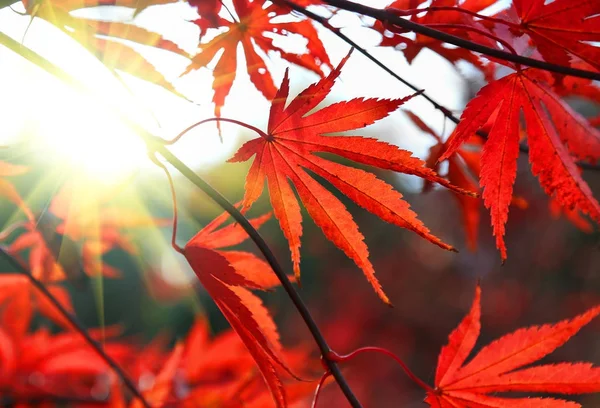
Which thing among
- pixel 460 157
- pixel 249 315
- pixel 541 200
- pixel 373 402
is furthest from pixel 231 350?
pixel 541 200

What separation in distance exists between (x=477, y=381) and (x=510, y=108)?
26cm

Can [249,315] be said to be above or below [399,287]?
above

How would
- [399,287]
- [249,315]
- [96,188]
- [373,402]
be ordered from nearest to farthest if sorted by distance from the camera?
1. [249,315]
2. [96,188]
3. [373,402]
4. [399,287]

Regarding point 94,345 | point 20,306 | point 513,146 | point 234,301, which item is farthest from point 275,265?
point 20,306

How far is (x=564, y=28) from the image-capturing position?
0.41 metres

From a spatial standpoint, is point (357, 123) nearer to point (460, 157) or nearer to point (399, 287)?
point (460, 157)

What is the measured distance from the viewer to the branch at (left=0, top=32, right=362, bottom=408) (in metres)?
0.40

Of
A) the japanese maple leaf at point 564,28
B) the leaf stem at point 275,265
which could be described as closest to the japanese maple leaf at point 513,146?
the japanese maple leaf at point 564,28

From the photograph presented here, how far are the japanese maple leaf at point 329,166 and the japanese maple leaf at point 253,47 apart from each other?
140mm

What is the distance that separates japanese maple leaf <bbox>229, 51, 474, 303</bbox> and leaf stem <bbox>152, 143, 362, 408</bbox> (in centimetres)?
2

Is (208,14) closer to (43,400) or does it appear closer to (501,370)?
(501,370)

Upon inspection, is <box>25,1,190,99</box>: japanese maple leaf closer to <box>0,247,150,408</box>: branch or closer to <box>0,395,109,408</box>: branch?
<box>0,247,150,408</box>: branch

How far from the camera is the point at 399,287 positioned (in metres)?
5.06

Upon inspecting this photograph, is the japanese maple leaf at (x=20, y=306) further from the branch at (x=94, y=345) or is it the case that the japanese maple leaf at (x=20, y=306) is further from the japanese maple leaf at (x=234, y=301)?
the japanese maple leaf at (x=234, y=301)
